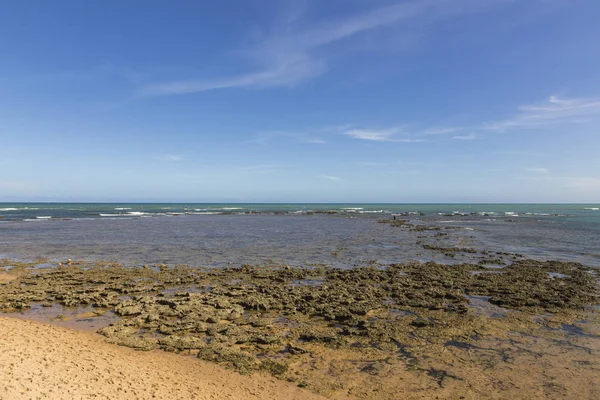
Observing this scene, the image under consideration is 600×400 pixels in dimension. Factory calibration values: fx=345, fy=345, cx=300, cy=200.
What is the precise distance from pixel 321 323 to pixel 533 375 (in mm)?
6156

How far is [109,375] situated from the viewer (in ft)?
25.2

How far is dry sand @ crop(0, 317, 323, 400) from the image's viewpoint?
22.5 feet

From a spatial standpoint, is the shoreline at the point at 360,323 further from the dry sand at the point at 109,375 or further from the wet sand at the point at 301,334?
the dry sand at the point at 109,375

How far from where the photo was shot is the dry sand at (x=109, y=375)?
6855 millimetres

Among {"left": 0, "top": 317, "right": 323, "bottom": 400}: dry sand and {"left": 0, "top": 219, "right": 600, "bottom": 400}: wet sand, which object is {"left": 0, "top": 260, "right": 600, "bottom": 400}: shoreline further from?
{"left": 0, "top": 317, "right": 323, "bottom": 400}: dry sand

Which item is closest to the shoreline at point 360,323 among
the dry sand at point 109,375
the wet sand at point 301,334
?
the wet sand at point 301,334

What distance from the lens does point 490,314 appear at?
Result: 43.9ft

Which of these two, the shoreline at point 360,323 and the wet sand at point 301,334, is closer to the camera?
the wet sand at point 301,334

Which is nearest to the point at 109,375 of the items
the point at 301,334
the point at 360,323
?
the point at 301,334

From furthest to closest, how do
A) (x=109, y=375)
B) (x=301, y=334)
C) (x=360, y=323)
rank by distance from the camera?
(x=360, y=323) < (x=301, y=334) < (x=109, y=375)

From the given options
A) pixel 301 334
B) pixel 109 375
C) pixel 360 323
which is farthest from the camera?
pixel 360 323

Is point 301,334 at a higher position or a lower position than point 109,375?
lower

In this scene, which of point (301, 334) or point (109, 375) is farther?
point (301, 334)

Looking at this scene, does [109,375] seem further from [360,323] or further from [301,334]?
[360,323]
